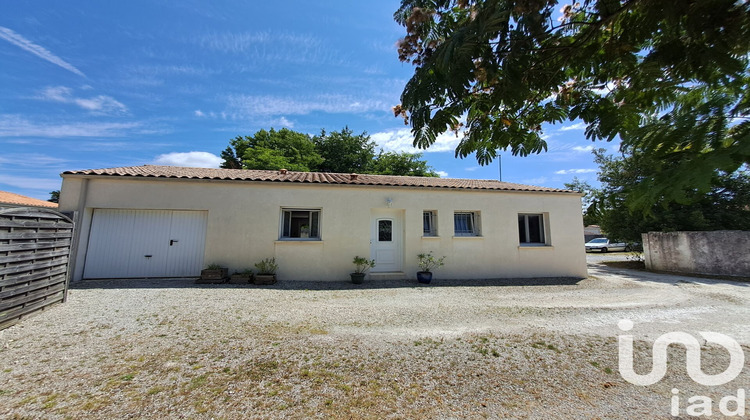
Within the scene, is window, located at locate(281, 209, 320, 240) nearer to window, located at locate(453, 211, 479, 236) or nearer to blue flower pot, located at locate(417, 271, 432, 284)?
blue flower pot, located at locate(417, 271, 432, 284)

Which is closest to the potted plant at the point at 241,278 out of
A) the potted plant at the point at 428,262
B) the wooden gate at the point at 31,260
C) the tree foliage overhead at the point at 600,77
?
the wooden gate at the point at 31,260

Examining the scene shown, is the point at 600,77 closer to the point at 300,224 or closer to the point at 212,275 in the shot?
the point at 300,224

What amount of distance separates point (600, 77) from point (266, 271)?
8.49 metres

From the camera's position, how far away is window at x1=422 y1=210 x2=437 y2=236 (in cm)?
1003

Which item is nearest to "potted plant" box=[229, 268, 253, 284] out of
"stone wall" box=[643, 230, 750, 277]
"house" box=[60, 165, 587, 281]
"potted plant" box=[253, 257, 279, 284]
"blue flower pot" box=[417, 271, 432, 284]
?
"potted plant" box=[253, 257, 279, 284]

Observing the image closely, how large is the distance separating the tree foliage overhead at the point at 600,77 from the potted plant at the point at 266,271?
6.64 m

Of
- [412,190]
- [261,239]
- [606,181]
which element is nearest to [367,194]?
[412,190]

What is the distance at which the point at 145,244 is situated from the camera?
8.24 meters

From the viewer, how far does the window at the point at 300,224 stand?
361 inches

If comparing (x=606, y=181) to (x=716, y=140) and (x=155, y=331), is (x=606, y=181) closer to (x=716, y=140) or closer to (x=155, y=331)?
(x=716, y=140)

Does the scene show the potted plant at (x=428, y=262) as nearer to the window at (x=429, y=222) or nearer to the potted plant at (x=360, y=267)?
the window at (x=429, y=222)

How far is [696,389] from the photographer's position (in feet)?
9.05

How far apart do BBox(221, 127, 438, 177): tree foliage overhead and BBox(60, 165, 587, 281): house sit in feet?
51.0

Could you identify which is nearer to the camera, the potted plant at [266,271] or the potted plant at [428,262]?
the potted plant at [266,271]
